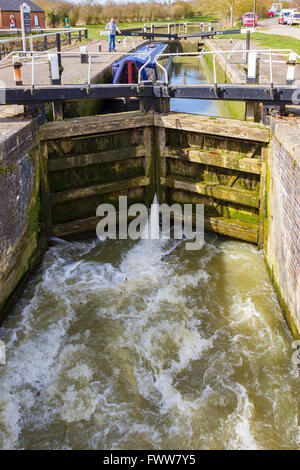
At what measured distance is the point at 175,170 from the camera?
10.9 metres

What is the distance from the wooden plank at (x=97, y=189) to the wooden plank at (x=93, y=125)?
1.30 metres

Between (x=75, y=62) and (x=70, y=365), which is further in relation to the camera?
(x=75, y=62)

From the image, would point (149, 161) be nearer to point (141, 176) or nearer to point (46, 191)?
point (141, 176)

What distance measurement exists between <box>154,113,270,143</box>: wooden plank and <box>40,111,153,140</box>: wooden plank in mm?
455

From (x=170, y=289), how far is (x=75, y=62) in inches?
633

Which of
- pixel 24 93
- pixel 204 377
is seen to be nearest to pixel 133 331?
pixel 204 377

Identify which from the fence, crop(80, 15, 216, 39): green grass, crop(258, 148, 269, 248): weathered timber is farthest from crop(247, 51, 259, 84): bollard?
crop(80, 15, 216, 39): green grass

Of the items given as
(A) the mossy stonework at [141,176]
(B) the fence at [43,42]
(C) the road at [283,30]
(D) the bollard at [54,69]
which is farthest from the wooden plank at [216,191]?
(C) the road at [283,30]

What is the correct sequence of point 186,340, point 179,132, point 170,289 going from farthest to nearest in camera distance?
point 179,132
point 170,289
point 186,340

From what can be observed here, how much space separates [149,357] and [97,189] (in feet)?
15.7

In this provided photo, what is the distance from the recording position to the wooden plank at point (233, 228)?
396 inches

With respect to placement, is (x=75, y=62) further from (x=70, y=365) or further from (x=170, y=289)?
(x=70, y=365)
